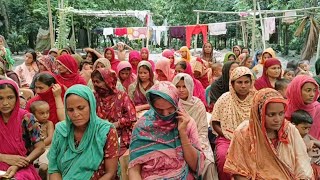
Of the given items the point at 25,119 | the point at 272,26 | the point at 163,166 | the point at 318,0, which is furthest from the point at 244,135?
the point at 318,0

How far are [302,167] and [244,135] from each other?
53cm

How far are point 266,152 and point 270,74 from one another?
2919 mm

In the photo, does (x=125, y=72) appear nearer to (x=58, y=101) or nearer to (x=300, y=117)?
(x=58, y=101)

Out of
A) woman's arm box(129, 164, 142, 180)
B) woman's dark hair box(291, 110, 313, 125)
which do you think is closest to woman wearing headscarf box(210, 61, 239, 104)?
woman's dark hair box(291, 110, 313, 125)

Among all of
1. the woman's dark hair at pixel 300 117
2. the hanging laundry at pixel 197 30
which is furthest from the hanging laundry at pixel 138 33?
the woman's dark hair at pixel 300 117

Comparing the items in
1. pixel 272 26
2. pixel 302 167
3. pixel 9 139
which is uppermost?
pixel 272 26

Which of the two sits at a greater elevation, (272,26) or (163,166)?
(272,26)

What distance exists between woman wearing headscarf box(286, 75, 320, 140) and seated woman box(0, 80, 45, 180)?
2617 millimetres

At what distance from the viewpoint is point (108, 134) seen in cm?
304

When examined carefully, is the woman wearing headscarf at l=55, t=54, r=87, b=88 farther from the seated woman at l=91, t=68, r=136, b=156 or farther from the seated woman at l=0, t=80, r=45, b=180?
the seated woman at l=0, t=80, r=45, b=180

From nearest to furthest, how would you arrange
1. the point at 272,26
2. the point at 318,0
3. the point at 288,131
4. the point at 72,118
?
the point at 72,118 < the point at 288,131 < the point at 272,26 < the point at 318,0

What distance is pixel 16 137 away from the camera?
3.22 m

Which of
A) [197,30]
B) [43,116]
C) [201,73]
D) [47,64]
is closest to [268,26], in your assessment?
[197,30]

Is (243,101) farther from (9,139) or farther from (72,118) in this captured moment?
(9,139)
